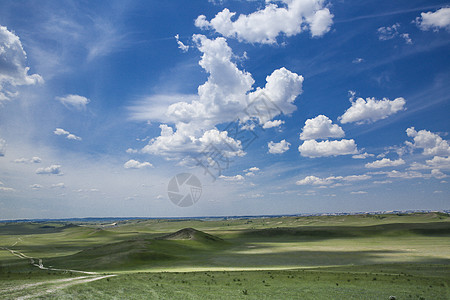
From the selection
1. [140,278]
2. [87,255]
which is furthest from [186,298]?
[87,255]

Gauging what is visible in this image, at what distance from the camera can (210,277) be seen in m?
35.3

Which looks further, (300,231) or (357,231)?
(300,231)

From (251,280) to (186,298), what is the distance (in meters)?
9.54

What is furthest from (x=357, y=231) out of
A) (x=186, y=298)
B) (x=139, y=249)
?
(x=186, y=298)

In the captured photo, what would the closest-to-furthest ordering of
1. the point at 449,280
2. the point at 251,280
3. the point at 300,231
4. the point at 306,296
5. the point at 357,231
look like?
the point at 306,296
the point at 449,280
the point at 251,280
the point at 357,231
the point at 300,231

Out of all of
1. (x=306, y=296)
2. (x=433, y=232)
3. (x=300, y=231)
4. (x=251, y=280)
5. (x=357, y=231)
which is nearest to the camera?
(x=306, y=296)

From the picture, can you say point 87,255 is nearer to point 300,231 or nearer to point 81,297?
point 81,297

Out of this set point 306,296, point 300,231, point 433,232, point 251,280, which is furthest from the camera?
point 300,231

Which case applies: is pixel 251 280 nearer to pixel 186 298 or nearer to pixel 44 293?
pixel 186 298

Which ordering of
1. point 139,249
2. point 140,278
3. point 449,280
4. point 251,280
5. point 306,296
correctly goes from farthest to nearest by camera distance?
point 139,249
point 140,278
point 251,280
point 449,280
point 306,296

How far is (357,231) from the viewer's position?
125 m

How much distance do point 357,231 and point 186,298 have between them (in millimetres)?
118194

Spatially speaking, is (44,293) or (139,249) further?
(139,249)

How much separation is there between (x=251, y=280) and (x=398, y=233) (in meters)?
107
